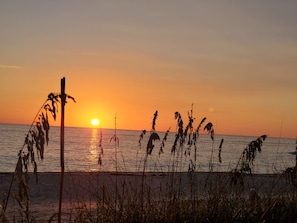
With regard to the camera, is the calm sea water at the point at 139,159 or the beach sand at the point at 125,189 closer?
the beach sand at the point at 125,189

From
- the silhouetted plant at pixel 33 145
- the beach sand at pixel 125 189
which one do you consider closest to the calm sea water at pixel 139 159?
the beach sand at pixel 125 189

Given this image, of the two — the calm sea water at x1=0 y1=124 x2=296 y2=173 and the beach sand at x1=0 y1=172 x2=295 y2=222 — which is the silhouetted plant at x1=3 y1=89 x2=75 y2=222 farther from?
the calm sea water at x1=0 y1=124 x2=296 y2=173

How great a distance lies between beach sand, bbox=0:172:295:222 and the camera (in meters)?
6.29

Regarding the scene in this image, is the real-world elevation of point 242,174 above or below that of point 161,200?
above

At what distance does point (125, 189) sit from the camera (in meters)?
8.08

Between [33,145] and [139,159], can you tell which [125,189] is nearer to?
[33,145]

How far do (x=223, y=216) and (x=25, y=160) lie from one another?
3.60 meters

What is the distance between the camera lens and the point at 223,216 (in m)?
6.02

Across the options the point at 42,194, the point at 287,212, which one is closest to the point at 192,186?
the point at 287,212

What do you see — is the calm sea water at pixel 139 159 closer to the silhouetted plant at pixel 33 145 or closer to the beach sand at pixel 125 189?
the beach sand at pixel 125 189

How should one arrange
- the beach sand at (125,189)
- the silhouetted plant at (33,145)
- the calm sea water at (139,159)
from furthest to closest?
the calm sea water at (139,159) → the beach sand at (125,189) → the silhouetted plant at (33,145)

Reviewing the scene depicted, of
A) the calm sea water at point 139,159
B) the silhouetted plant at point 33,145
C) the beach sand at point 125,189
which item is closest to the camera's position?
the silhouetted plant at point 33,145

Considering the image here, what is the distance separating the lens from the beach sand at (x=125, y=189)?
248 inches

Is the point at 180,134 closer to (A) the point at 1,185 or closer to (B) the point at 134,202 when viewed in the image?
(B) the point at 134,202
